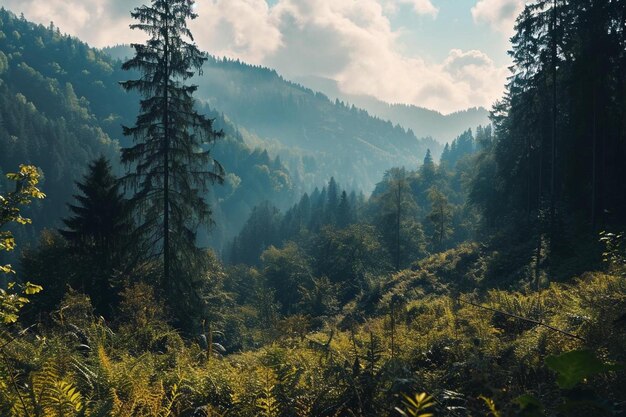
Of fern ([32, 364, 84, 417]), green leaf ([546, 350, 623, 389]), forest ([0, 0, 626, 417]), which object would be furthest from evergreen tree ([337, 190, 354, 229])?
green leaf ([546, 350, 623, 389])

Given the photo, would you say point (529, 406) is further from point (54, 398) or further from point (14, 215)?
point (14, 215)

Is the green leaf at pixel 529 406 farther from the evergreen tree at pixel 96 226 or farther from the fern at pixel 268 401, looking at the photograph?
the evergreen tree at pixel 96 226

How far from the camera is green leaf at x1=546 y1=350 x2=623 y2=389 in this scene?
1771 mm

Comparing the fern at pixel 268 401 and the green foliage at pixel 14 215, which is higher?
the green foliage at pixel 14 215

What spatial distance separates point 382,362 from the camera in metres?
5.34

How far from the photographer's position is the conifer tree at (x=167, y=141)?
16922 mm

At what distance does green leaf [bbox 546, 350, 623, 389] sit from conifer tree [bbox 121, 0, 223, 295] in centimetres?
1672

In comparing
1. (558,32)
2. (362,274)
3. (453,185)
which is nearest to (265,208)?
(453,185)

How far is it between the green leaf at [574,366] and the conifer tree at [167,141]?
16723 mm

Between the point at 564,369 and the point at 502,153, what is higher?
the point at 502,153

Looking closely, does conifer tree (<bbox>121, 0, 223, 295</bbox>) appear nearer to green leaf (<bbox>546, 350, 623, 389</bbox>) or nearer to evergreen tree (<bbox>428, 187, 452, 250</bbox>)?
green leaf (<bbox>546, 350, 623, 389</bbox>)

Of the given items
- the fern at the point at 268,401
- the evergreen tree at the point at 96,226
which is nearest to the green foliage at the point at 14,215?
the fern at the point at 268,401

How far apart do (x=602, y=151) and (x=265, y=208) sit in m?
103

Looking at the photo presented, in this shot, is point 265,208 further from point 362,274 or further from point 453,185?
point 362,274
